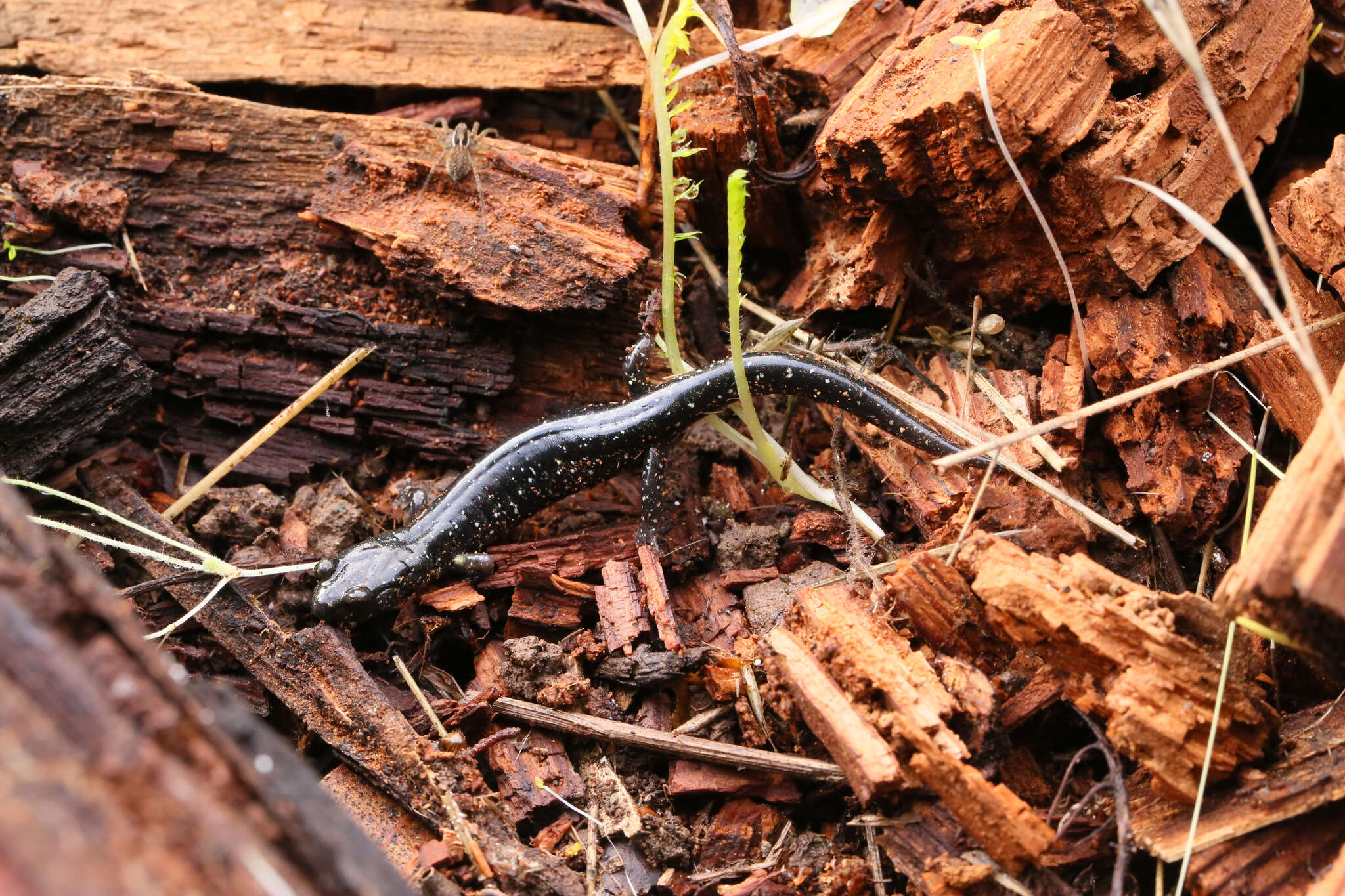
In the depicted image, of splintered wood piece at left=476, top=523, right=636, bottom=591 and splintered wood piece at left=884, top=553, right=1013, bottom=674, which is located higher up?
splintered wood piece at left=884, top=553, right=1013, bottom=674

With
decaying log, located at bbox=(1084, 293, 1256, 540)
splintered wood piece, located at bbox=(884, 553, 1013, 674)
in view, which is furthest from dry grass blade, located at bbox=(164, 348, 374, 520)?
decaying log, located at bbox=(1084, 293, 1256, 540)

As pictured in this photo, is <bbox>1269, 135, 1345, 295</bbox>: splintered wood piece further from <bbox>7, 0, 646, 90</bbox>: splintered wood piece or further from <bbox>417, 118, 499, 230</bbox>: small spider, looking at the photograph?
<bbox>417, 118, 499, 230</bbox>: small spider

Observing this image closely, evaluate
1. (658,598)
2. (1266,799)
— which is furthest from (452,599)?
(1266,799)

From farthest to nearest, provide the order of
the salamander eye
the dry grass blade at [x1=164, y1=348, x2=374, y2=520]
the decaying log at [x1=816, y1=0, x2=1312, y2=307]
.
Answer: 1. the dry grass blade at [x1=164, y1=348, x2=374, y2=520]
2. the salamander eye
3. the decaying log at [x1=816, y1=0, x2=1312, y2=307]

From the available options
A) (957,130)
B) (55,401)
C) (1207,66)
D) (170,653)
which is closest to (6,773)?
(170,653)

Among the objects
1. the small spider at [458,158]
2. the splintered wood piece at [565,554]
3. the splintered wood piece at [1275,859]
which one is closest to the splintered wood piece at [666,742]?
the splintered wood piece at [565,554]

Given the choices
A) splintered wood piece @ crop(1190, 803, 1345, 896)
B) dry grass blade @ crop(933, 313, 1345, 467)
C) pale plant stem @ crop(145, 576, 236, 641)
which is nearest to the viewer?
splintered wood piece @ crop(1190, 803, 1345, 896)

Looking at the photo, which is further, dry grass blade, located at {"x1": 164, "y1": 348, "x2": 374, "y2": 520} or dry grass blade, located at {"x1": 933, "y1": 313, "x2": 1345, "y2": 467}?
dry grass blade, located at {"x1": 164, "y1": 348, "x2": 374, "y2": 520}
